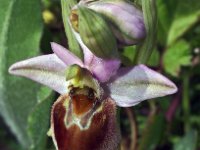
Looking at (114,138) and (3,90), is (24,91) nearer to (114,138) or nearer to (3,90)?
(3,90)

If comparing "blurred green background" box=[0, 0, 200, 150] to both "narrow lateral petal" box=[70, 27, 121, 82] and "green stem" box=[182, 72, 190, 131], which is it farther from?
"narrow lateral petal" box=[70, 27, 121, 82]

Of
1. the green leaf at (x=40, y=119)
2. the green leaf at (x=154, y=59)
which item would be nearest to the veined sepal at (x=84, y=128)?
the green leaf at (x=40, y=119)

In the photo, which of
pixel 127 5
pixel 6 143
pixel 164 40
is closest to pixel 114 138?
pixel 127 5

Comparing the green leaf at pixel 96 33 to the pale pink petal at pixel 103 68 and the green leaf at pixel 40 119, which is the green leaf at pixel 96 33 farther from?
the green leaf at pixel 40 119

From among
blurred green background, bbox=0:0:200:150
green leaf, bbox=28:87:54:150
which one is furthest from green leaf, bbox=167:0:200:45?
green leaf, bbox=28:87:54:150

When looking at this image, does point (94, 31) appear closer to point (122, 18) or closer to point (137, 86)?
point (122, 18)

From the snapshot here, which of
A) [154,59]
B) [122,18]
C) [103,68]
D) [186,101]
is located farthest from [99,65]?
[186,101]
